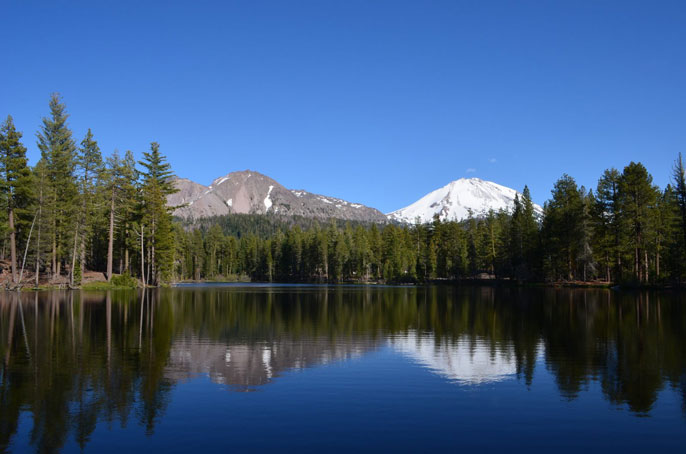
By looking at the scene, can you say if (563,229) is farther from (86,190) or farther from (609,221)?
(86,190)

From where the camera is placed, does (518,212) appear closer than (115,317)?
No

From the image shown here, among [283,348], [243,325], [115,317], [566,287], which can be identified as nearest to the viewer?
[283,348]

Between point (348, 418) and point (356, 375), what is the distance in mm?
4288

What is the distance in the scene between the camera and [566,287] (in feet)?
254

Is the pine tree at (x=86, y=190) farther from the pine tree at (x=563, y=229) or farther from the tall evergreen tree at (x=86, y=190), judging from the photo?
the pine tree at (x=563, y=229)

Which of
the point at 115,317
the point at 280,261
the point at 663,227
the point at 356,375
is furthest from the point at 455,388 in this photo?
the point at 280,261

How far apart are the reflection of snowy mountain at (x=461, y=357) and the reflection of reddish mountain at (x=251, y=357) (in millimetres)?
1868

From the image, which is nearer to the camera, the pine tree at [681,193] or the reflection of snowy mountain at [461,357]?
the reflection of snowy mountain at [461,357]

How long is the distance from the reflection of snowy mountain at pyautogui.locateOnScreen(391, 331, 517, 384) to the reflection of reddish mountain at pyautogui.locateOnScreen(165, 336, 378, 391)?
1.87 meters

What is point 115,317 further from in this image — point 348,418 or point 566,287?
point 566,287

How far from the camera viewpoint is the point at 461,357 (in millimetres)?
17875

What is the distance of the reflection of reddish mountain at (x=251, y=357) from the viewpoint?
576 inches

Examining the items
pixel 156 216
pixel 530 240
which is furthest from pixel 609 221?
pixel 156 216

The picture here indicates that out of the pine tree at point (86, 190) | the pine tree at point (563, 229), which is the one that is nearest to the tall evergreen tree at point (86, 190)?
the pine tree at point (86, 190)
